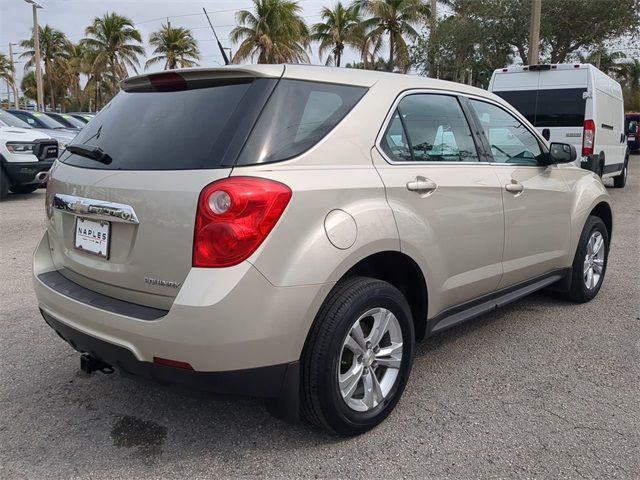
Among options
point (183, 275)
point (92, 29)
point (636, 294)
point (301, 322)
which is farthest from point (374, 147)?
point (92, 29)

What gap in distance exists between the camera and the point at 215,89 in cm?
Result: 252

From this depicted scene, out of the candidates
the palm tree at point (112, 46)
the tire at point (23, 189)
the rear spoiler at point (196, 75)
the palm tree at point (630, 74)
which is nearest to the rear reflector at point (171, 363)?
the rear spoiler at point (196, 75)

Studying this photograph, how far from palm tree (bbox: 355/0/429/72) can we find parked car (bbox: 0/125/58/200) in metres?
21.4

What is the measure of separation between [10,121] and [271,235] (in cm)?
1213

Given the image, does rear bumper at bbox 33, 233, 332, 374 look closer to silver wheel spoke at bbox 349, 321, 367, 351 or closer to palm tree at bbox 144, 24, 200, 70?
silver wheel spoke at bbox 349, 321, 367, 351

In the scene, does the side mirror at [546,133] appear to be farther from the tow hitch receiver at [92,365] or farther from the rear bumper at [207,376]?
the tow hitch receiver at [92,365]

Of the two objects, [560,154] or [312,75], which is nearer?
[312,75]

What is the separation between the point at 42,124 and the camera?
1384cm

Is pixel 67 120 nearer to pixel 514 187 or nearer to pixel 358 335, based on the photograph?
pixel 514 187

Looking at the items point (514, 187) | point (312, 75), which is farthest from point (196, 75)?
point (514, 187)

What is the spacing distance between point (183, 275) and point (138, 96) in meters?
1.12

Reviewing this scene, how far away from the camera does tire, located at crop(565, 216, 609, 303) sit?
4457 millimetres

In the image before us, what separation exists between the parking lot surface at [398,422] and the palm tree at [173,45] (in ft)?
119

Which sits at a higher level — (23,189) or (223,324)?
(223,324)
